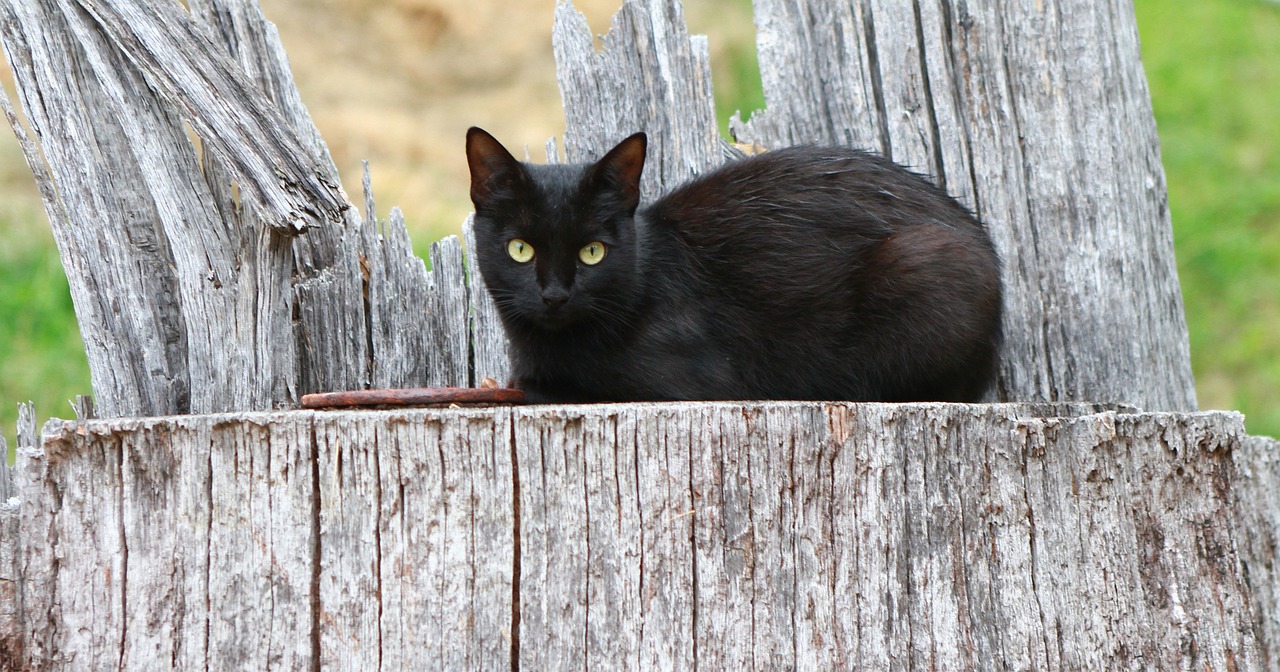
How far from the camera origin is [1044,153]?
292 centimetres

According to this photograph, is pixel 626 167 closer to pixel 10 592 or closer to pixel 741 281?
pixel 741 281

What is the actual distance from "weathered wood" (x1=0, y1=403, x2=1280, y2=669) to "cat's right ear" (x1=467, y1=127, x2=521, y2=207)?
2.99ft

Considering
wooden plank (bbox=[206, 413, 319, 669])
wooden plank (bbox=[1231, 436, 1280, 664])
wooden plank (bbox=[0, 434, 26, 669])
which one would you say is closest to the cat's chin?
wooden plank (bbox=[206, 413, 319, 669])

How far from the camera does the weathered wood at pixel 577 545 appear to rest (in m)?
1.80

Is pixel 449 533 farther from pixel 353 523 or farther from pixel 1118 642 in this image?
pixel 1118 642

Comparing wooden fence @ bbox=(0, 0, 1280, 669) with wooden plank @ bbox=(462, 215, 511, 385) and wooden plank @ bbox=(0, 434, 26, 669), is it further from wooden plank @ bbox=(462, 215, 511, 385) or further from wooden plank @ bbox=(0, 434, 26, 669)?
wooden plank @ bbox=(462, 215, 511, 385)

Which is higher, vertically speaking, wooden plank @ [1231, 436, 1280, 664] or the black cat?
the black cat

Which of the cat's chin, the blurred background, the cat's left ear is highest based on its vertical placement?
the blurred background

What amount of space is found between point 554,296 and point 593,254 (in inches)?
6.8

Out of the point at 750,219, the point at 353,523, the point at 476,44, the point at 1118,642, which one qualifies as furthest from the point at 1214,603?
the point at 476,44

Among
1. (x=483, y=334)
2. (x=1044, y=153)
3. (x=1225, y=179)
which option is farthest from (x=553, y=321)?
(x=1225, y=179)

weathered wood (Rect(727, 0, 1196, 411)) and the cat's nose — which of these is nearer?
the cat's nose

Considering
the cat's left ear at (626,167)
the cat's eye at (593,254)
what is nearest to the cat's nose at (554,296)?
the cat's eye at (593,254)

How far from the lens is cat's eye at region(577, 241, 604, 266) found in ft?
8.52
